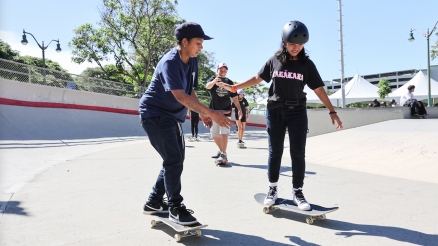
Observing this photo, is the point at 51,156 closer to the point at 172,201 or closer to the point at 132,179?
the point at 132,179

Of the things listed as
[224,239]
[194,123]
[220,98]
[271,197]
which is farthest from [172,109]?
[194,123]

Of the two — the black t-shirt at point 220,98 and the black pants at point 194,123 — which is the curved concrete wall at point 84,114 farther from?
the black t-shirt at point 220,98

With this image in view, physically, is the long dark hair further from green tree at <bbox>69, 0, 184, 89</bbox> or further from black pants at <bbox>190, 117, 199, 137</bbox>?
green tree at <bbox>69, 0, 184, 89</bbox>

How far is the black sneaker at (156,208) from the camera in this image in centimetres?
314

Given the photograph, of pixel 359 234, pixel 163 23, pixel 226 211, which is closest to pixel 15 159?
pixel 226 211

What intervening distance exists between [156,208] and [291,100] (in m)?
1.65

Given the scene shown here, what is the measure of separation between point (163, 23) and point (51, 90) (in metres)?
14.9

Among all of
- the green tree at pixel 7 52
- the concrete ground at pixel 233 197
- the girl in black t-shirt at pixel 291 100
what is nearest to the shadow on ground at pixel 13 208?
the concrete ground at pixel 233 197

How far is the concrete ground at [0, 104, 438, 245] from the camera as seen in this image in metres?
2.84

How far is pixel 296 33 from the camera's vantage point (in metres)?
3.37

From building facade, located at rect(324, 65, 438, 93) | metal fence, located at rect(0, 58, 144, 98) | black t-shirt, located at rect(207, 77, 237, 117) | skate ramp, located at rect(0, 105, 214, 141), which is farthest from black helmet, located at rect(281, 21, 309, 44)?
building facade, located at rect(324, 65, 438, 93)

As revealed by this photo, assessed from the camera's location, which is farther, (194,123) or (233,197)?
(194,123)

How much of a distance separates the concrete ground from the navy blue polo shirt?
1017mm

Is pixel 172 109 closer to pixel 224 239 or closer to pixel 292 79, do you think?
pixel 224 239
